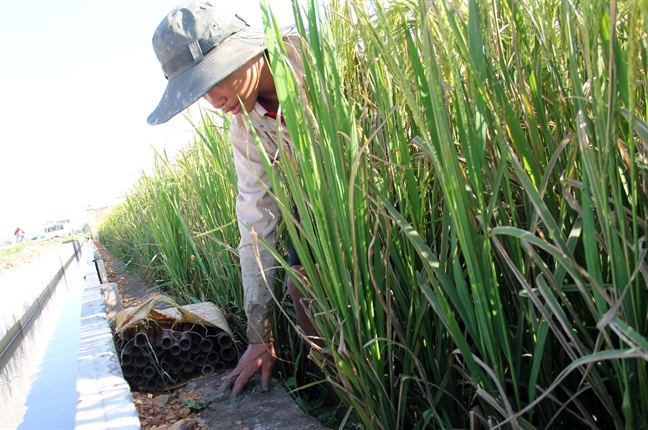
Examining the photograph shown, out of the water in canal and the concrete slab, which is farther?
the water in canal

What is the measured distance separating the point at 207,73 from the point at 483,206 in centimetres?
94

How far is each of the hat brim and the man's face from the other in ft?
0.20

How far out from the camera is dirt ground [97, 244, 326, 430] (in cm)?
155

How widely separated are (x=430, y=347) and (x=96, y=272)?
13.1 feet

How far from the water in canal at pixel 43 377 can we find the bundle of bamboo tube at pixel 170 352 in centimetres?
36

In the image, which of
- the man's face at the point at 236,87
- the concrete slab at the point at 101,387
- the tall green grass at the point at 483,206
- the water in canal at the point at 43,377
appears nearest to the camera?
the tall green grass at the point at 483,206

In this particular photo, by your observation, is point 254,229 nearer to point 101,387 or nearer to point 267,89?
point 267,89

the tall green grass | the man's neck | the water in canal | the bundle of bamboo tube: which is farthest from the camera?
the water in canal

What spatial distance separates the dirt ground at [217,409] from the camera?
1.55 meters

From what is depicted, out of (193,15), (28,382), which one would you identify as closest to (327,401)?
(193,15)

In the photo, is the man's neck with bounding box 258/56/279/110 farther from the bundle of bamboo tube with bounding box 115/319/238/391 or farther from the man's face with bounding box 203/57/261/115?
the bundle of bamboo tube with bounding box 115/319/238/391

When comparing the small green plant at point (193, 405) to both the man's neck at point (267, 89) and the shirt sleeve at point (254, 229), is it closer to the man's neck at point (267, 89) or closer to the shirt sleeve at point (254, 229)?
the shirt sleeve at point (254, 229)

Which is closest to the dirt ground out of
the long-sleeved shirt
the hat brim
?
the long-sleeved shirt

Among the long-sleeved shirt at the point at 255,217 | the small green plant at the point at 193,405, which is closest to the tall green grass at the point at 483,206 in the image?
the long-sleeved shirt at the point at 255,217
